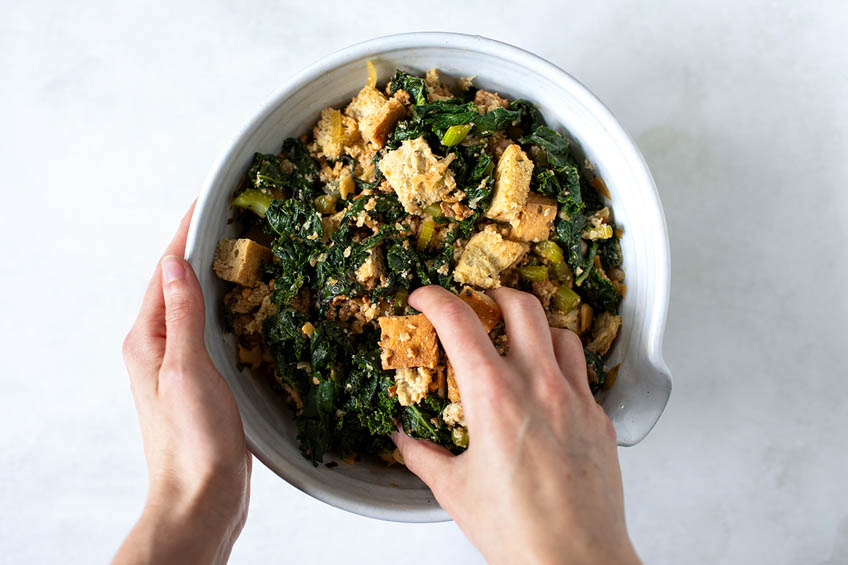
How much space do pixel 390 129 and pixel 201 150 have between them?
1.17 m

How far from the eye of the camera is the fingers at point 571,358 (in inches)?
72.3

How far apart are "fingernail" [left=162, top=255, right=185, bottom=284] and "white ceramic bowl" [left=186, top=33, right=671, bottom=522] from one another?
6 cm

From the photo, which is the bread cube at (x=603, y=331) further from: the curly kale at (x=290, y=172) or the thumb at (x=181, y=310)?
the thumb at (x=181, y=310)

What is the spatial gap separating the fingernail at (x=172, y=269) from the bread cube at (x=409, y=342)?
70cm

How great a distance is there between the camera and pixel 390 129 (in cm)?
212

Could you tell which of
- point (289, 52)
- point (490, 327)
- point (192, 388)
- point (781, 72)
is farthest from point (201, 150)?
point (781, 72)

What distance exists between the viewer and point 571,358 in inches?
74.5

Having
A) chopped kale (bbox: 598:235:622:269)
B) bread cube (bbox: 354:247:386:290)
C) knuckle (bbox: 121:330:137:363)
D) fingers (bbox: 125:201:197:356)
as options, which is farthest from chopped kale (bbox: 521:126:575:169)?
knuckle (bbox: 121:330:137:363)

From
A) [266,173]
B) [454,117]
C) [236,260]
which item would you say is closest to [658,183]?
[454,117]

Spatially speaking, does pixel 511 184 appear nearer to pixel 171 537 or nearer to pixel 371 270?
pixel 371 270

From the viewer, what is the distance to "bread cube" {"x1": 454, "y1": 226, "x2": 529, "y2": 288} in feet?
6.57

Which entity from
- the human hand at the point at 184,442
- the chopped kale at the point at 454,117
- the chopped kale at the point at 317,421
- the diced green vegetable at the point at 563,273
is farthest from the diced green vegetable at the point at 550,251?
the human hand at the point at 184,442

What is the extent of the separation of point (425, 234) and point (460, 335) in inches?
19.5

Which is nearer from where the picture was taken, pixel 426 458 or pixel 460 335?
pixel 460 335
